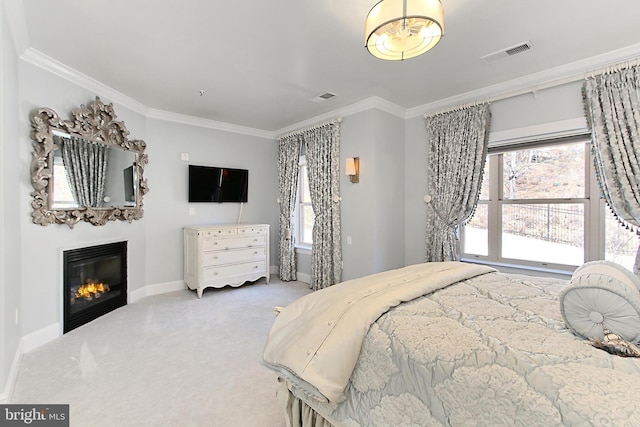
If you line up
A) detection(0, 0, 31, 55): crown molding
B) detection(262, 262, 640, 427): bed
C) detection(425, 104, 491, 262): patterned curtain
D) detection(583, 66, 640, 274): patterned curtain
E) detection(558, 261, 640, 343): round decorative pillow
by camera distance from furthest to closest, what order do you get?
detection(425, 104, 491, 262): patterned curtain → detection(583, 66, 640, 274): patterned curtain → detection(0, 0, 31, 55): crown molding → detection(558, 261, 640, 343): round decorative pillow → detection(262, 262, 640, 427): bed

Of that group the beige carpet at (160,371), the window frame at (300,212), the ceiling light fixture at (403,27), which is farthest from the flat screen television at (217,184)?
the ceiling light fixture at (403,27)

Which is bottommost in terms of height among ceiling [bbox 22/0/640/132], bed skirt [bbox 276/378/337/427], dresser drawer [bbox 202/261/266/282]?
bed skirt [bbox 276/378/337/427]

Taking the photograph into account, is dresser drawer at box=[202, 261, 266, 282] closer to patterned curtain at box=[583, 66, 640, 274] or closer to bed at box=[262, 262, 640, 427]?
bed at box=[262, 262, 640, 427]

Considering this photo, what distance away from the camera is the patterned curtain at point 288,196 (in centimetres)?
493

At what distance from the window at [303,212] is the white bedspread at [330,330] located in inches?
136

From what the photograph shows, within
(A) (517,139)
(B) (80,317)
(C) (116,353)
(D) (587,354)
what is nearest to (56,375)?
(C) (116,353)

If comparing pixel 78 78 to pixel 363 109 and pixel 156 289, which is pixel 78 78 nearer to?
pixel 156 289

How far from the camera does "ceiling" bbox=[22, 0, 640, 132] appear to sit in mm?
2059

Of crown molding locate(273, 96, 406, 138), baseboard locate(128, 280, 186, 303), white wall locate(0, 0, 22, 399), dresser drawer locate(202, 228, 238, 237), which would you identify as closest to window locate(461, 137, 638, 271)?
crown molding locate(273, 96, 406, 138)

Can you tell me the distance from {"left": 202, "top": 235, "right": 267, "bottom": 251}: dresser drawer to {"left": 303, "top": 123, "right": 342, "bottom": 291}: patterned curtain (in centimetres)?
90

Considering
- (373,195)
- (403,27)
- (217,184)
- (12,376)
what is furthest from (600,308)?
(217,184)

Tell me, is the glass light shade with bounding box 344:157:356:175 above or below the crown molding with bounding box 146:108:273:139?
below

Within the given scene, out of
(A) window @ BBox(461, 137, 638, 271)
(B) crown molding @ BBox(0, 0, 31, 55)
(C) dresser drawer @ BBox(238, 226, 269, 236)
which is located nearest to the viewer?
(B) crown molding @ BBox(0, 0, 31, 55)

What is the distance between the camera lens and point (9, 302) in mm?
2033
